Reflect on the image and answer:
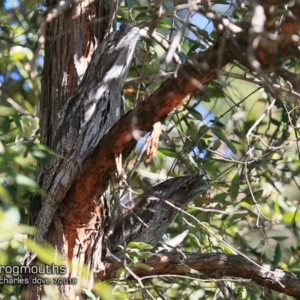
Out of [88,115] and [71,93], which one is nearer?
[88,115]

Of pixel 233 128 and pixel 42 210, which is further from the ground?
pixel 233 128

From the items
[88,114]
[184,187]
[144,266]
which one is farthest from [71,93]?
[144,266]

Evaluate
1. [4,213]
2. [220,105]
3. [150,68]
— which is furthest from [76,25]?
[220,105]

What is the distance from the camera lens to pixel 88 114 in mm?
1989

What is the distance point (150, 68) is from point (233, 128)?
65cm

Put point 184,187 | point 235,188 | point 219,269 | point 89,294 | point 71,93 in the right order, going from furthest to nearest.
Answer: point 235,188
point 184,187
point 71,93
point 219,269
point 89,294

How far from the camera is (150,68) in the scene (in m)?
2.57

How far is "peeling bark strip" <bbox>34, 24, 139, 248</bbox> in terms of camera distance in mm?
1925

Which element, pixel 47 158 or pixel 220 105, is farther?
pixel 220 105

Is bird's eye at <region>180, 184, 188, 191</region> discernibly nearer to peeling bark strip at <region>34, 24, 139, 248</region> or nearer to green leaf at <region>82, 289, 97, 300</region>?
peeling bark strip at <region>34, 24, 139, 248</region>

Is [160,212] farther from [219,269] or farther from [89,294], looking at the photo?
[89,294]

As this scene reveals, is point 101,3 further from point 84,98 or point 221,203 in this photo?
point 221,203

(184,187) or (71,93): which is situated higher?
(71,93)

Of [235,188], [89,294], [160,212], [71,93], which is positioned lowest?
[89,294]
